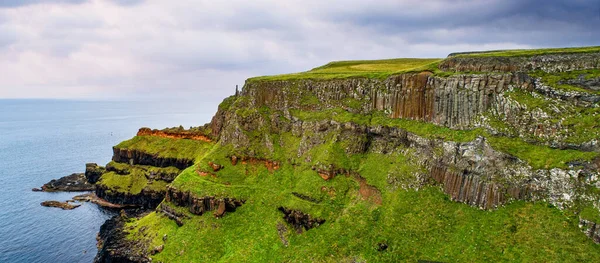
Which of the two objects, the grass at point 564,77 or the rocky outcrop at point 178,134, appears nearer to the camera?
the grass at point 564,77

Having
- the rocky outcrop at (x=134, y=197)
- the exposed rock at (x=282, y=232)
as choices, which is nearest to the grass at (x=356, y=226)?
the exposed rock at (x=282, y=232)

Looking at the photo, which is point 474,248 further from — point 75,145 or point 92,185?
point 75,145

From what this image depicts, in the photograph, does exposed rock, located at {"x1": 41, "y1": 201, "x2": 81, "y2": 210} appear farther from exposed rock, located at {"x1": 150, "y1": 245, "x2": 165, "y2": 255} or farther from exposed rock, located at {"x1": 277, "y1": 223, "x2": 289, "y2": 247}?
exposed rock, located at {"x1": 277, "y1": 223, "x2": 289, "y2": 247}

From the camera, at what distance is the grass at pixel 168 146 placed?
326 feet

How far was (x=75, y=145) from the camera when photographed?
194500 millimetres

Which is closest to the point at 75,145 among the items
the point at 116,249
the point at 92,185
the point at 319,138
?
the point at 92,185

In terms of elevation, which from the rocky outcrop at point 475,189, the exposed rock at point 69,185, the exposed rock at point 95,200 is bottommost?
the exposed rock at point 95,200

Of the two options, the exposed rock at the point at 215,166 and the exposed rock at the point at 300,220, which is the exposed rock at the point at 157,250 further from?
the exposed rock at the point at 300,220

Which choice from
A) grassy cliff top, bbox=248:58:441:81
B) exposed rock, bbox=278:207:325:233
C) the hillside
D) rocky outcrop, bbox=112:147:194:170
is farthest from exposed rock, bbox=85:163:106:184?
exposed rock, bbox=278:207:325:233

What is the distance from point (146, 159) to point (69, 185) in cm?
2904

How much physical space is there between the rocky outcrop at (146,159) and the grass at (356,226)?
25.7 meters

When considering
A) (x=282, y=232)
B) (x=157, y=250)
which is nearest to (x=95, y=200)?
(x=157, y=250)

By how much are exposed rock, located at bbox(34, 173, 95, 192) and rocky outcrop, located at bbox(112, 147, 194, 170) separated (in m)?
12.8

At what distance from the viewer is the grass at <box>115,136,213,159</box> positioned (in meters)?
99.3
